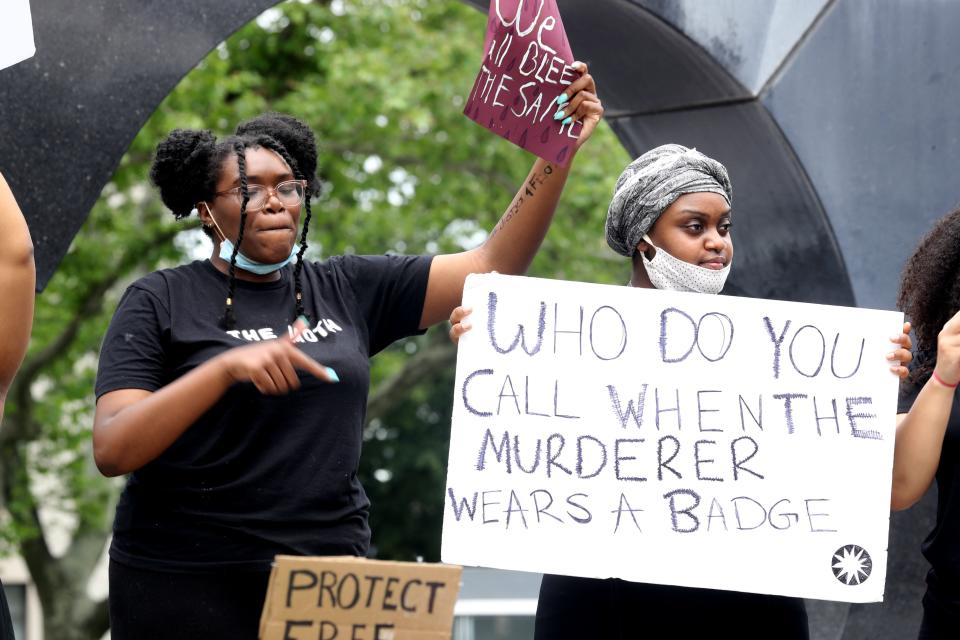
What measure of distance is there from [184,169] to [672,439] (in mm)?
1320

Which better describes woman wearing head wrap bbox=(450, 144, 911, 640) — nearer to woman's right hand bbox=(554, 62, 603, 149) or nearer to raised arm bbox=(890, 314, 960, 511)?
raised arm bbox=(890, 314, 960, 511)

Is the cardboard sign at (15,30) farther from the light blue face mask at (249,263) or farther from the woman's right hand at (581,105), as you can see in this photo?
the woman's right hand at (581,105)

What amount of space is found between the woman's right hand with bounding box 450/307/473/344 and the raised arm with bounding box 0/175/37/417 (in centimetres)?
94

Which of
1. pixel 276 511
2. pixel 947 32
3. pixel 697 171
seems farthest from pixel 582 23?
pixel 276 511

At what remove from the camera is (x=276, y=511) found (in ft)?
9.78

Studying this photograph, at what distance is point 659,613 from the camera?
301cm

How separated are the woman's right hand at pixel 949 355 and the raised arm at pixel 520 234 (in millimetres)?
959

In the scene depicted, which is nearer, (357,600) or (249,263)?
(357,600)

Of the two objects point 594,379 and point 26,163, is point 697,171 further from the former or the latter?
point 26,163

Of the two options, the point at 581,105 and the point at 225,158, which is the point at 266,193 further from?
the point at 581,105

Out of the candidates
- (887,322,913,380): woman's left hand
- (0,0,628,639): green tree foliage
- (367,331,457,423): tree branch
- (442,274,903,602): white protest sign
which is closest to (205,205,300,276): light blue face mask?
(442,274,903,602): white protest sign

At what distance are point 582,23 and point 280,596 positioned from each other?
2704mm

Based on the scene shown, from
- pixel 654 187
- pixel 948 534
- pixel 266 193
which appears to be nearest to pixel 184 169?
pixel 266 193

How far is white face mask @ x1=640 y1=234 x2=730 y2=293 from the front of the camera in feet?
10.4
